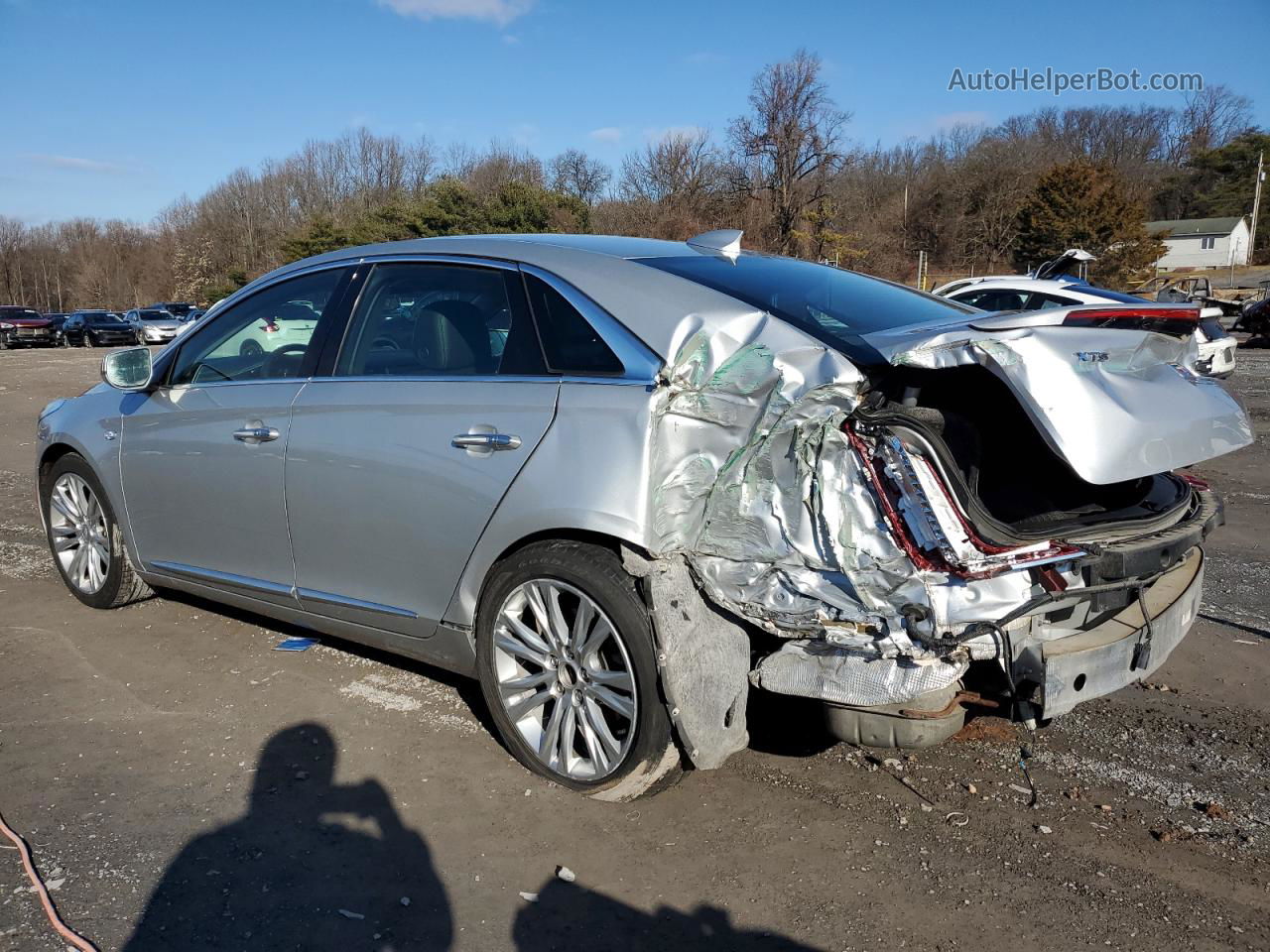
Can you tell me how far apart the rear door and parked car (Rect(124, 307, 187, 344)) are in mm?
37064

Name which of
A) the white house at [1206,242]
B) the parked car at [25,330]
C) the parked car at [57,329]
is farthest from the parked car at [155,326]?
the white house at [1206,242]

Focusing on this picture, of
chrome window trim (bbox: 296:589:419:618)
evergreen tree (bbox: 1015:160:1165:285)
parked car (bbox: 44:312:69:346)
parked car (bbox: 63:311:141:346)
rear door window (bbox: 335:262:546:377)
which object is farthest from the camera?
parked car (bbox: 44:312:69:346)

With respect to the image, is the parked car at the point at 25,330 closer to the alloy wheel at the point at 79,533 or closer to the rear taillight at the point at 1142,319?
the alloy wheel at the point at 79,533

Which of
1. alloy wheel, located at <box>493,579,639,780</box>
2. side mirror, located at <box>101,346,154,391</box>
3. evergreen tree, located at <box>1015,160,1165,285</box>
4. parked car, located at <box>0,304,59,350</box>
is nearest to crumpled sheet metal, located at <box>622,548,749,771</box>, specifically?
alloy wheel, located at <box>493,579,639,780</box>

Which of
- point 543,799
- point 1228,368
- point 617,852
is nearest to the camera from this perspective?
point 617,852

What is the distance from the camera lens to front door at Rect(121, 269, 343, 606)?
4.01 m

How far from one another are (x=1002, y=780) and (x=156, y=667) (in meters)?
3.59

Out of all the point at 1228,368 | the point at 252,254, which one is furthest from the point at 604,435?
the point at 252,254

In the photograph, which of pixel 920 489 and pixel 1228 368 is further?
pixel 1228 368

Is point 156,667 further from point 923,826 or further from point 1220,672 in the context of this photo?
point 1220,672

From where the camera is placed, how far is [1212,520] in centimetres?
330

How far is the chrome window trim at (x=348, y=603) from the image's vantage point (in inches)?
143

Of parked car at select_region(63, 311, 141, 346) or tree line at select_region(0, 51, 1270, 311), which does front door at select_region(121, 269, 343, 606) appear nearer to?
tree line at select_region(0, 51, 1270, 311)

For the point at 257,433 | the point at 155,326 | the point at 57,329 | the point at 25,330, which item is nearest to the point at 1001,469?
the point at 257,433
